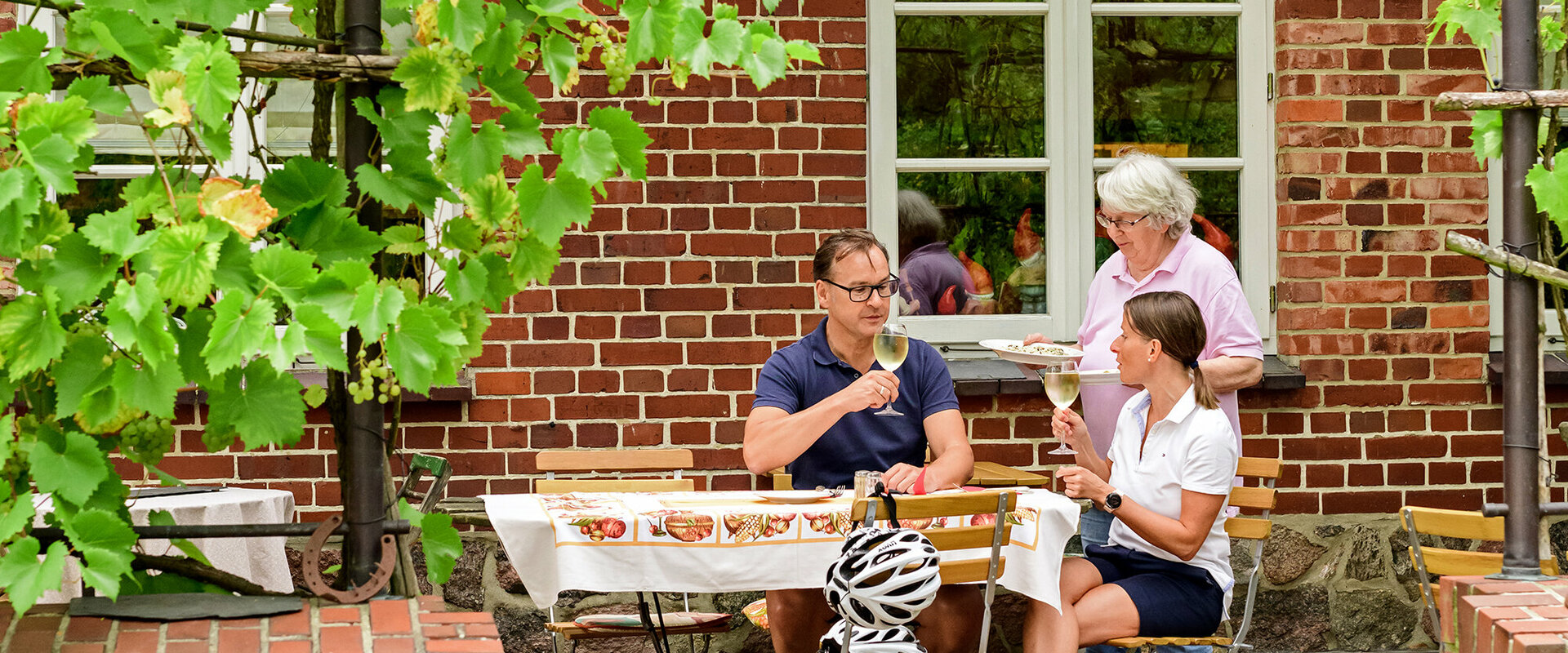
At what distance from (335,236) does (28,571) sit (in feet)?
1.71

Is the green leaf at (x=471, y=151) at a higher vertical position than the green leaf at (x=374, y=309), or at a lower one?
higher

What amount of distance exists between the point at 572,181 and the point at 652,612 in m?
2.81

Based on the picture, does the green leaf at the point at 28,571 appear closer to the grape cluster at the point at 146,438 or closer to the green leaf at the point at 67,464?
the green leaf at the point at 67,464

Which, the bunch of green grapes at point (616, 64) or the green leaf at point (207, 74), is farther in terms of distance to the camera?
the bunch of green grapes at point (616, 64)

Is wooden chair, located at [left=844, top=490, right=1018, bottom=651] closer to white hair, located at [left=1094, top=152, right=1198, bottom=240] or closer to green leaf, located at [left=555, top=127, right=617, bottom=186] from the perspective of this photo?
white hair, located at [left=1094, top=152, right=1198, bottom=240]

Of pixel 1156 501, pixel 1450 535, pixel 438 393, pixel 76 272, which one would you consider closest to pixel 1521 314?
pixel 1450 535

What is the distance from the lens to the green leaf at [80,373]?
5.59 ft

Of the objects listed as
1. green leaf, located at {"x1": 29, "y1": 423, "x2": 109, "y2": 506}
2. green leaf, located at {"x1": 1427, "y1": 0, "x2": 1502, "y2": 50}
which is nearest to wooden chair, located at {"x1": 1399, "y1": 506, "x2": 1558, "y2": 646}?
green leaf, located at {"x1": 1427, "y1": 0, "x2": 1502, "y2": 50}

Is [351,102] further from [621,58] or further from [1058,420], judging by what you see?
[1058,420]

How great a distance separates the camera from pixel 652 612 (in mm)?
4422

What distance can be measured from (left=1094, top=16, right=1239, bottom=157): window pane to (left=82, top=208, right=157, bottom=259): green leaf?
3494 mm

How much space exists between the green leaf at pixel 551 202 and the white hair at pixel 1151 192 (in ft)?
7.24

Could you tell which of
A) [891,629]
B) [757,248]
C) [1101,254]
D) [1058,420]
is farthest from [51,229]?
[1101,254]

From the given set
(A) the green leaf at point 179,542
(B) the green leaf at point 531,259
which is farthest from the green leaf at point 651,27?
(A) the green leaf at point 179,542
